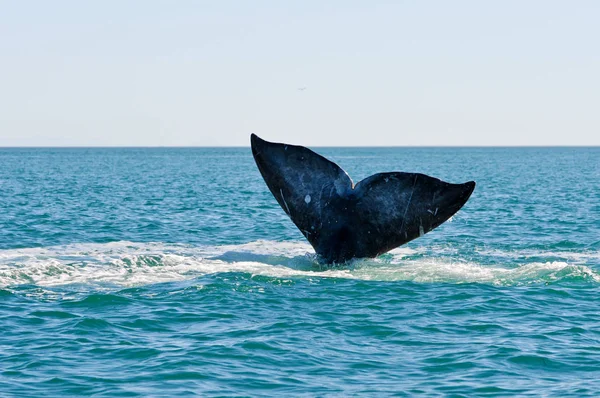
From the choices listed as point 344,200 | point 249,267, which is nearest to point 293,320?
point 344,200

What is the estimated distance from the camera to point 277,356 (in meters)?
12.7

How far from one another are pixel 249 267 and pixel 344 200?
295cm

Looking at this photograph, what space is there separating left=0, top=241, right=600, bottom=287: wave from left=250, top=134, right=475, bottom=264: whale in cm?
87

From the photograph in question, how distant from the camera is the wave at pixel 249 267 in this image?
58.2 feet

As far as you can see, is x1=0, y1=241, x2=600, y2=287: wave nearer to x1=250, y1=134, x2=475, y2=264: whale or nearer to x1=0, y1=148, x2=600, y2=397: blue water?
x1=0, y1=148, x2=600, y2=397: blue water

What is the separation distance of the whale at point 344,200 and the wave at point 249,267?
87cm

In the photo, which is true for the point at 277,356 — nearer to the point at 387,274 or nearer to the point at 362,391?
the point at 362,391

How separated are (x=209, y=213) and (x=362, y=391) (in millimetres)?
27309

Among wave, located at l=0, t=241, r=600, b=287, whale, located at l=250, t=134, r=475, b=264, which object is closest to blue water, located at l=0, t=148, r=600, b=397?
wave, located at l=0, t=241, r=600, b=287

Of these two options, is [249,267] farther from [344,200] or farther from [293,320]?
[293,320]

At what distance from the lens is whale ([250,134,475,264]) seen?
639 inches

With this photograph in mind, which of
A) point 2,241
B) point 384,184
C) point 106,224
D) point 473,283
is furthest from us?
point 106,224

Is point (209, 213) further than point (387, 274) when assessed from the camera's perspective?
Yes

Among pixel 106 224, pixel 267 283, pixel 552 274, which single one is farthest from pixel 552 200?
pixel 267 283
